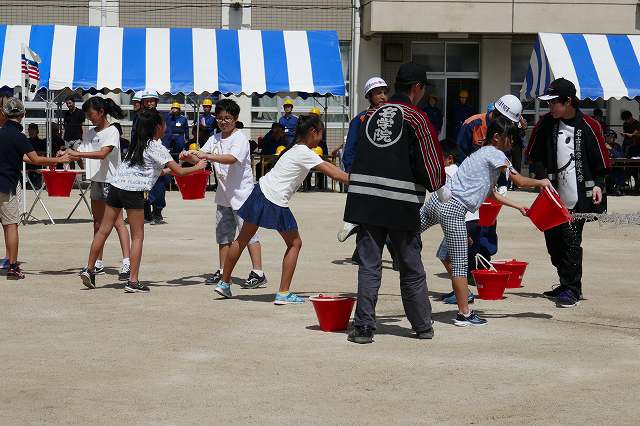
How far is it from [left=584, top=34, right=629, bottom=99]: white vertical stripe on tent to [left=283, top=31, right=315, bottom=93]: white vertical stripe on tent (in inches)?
233

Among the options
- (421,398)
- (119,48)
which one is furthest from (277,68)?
(421,398)

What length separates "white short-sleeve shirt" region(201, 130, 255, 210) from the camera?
10.8m

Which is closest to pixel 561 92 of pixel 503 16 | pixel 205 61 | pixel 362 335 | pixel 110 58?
pixel 362 335

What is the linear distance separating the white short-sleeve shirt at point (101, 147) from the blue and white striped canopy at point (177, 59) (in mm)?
11971

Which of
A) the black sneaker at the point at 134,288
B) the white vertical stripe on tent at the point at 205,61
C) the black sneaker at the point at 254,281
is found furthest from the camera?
the white vertical stripe on tent at the point at 205,61

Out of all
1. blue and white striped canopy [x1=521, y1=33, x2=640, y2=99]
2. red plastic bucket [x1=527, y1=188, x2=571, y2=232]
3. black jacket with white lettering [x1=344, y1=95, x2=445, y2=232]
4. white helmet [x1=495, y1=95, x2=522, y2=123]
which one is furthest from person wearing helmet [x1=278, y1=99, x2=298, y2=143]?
black jacket with white lettering [x1=344, y1=95, x2=445, y2=232]

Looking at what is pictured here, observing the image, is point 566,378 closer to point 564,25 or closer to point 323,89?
point 323,89

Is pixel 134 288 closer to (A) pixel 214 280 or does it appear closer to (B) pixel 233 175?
(A) pixel 214 280

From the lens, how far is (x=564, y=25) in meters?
30.7

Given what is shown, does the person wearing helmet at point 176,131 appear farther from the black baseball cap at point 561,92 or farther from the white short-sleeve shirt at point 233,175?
the black baseball cap at point 561,92

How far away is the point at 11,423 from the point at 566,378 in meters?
3.19

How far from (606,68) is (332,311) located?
17.6 meters

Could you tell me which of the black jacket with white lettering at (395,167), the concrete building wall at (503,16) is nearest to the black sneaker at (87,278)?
the black jacket with white lettering at (395,167)

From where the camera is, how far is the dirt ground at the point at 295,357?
6.24m
